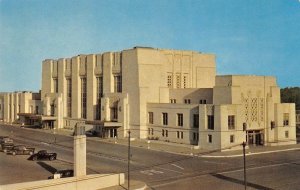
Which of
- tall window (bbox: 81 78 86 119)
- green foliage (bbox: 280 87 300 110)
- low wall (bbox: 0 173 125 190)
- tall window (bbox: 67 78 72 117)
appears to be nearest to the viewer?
low wall (bbox: 0 173 125 190)

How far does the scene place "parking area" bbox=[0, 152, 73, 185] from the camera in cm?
3981

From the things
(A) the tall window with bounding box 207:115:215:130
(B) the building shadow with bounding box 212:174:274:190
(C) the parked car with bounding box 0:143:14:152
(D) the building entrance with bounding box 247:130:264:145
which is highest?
(A) the tall window with bounding box 207:115:215:130

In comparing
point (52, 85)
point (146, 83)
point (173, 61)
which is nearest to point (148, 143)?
point (146, 83)

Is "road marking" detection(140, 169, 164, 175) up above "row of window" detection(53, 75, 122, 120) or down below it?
below

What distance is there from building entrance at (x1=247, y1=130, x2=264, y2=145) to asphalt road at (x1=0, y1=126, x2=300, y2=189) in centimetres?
757

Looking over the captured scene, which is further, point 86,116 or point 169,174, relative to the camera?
point 86,116

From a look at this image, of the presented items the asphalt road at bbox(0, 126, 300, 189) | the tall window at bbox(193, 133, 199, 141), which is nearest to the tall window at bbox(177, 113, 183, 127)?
the tall window at bbox(193, 133, 199, 141)

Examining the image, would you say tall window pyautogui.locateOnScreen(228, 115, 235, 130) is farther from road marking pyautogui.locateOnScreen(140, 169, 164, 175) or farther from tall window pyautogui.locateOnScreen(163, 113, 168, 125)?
road marking pyautogui.locateOnScreen(140, 169, 164, 175)

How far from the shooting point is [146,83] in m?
73.8

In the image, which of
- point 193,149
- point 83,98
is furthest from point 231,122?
point 83,98

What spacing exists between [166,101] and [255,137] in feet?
61.5

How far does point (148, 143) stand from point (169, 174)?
24.7 meters

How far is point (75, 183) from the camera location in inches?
1314

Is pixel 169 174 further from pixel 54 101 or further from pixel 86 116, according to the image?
pixel 54 101
